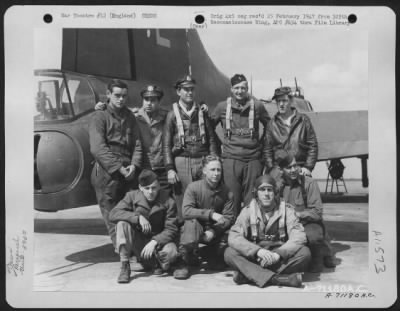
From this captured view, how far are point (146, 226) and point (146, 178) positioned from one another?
0.47 meters

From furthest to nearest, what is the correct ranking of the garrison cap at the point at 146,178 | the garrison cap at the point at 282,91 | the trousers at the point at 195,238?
the garrison cap at the point at 282,91, the garrison cap at the point at 146,178, the trousers at the point at 195,238

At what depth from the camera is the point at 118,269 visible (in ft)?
16.9

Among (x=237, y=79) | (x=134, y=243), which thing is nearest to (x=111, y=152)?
(x=134, y=243)

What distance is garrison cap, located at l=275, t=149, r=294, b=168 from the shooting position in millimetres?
5141

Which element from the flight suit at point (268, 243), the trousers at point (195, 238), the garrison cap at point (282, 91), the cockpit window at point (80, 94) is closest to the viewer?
the flight suit at point (268, 243)

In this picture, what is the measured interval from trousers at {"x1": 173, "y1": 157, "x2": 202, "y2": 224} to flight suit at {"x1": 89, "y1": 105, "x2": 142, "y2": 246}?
0.42m

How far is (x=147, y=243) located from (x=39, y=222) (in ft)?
4.10

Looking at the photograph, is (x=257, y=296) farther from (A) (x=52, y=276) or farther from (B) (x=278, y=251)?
(A) (x=52, y=276)

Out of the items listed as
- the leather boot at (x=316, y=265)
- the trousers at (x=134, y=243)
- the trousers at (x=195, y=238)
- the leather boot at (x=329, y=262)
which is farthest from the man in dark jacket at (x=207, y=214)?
the leather boot at (x=329, y=262)

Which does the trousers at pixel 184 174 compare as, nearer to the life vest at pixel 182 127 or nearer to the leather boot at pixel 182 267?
the life vest at pixel 182 127

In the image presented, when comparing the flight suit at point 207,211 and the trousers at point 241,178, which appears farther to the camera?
the trousers at point 241,178

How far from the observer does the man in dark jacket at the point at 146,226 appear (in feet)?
15.8

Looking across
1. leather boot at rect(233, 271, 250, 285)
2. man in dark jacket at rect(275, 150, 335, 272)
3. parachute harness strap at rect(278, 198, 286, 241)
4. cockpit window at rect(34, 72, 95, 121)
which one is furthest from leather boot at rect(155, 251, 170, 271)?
cockpit window at rect(34, 72, 95, 121)

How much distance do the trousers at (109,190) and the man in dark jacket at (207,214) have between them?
67cm
